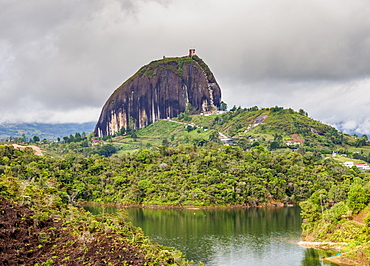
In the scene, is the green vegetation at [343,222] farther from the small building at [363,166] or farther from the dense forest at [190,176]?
the small building at [363,166]

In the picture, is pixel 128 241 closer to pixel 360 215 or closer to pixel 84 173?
pixel 360 215

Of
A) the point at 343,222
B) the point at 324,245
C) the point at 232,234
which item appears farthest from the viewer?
the point at 232,234

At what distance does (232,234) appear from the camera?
6069 cm

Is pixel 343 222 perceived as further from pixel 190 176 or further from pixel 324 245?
pixel 190 176

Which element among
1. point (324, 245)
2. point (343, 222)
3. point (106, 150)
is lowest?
point (324, 245)

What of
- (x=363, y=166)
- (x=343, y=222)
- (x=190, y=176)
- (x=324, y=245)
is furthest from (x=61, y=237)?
(x=363, y=166)

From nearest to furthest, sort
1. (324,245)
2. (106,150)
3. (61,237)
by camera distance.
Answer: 1. (61,237)
2. (324,245)
3. (106,150)

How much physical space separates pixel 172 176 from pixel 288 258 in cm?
5354

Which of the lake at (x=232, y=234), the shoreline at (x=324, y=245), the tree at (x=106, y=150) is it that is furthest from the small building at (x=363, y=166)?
the tree at (x=106, y=150)

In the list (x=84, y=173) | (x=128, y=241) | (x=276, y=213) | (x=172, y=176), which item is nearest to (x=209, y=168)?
(x=172, y=176)

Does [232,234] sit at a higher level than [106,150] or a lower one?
lower

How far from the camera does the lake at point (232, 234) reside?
48.2 metres

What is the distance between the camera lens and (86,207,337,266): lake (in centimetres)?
4824

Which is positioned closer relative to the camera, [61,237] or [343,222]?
[61,237]
